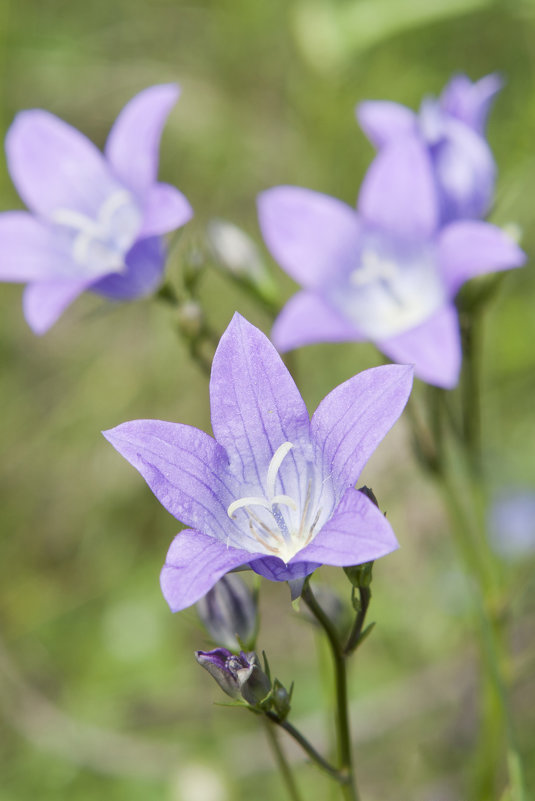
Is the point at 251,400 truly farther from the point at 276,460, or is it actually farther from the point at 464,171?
the point at 464,171

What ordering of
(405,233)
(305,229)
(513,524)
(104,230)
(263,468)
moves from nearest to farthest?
(263,468) < (305,229) < (405,233) < (104,230) < (513,524)

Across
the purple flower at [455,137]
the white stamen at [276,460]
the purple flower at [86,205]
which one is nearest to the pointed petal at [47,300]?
the purple flower at [86,205]

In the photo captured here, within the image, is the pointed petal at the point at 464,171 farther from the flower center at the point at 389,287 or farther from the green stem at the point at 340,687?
the green stem at the point at 340,687

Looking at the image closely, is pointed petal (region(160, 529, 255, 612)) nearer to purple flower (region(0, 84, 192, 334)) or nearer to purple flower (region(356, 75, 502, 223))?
purple flower (region(0, 84, 192, 334))

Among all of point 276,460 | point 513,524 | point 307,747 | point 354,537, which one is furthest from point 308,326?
point 513,524

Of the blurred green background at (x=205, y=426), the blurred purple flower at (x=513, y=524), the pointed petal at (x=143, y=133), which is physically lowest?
the blurred purple flower at (x=513, y=524)

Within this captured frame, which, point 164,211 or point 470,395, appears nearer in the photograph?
point 164,211
